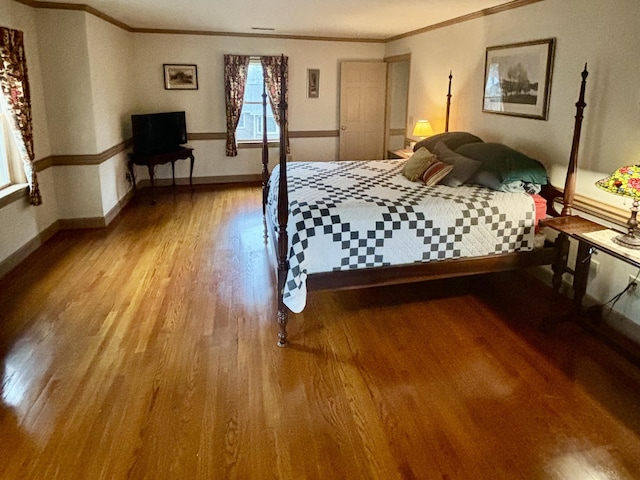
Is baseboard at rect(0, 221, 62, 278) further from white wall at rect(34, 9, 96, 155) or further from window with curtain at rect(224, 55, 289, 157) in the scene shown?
window with curtain at rect(224, 55, 289, 157)

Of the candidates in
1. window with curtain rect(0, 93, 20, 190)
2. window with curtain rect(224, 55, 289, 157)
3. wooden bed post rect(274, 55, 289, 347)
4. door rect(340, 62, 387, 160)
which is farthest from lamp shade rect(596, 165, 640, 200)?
door rect(340, 62, 387, 160)

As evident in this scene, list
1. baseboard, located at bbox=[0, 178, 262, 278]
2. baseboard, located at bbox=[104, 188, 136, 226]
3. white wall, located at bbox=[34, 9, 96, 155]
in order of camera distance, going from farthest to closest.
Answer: baseboard, located at bbox=[104, 188, 136, 226]
white wall, located at bbox=[34, 9, 96, 155]
baseboard, located at bbox=[0, 178, 262, 278]

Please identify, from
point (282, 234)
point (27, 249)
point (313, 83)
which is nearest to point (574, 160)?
point (282, 234)

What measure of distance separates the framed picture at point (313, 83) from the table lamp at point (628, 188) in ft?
17.7

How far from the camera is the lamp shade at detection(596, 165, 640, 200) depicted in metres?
2.44

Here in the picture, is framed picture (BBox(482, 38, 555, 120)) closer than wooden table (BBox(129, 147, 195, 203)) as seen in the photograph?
Yes

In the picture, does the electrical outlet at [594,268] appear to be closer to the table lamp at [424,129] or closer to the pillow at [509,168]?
the pillow at [509,168]

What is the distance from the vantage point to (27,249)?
429 centimetres

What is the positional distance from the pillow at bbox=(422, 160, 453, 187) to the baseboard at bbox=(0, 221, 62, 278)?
357 cm

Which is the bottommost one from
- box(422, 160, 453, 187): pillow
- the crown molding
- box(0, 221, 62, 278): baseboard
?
box(0, 221, 62, 278): baseboard

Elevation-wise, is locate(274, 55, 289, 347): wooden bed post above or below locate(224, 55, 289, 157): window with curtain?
below

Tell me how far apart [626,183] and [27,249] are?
15.5 ft

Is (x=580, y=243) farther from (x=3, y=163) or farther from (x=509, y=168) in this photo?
(x=3, y=163)

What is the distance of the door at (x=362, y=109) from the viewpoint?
7.27 metres
